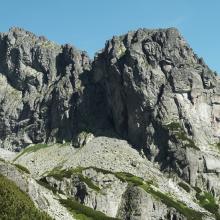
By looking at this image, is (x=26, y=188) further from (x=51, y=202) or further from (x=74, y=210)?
(x=74, y=210)

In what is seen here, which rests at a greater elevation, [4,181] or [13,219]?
[4,181]

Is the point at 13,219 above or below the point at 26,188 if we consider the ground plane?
below

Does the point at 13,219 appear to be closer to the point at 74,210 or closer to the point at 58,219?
the point at 58,219

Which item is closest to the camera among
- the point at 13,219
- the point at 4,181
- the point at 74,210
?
the point at 13,219

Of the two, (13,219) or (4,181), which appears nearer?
(13,219)

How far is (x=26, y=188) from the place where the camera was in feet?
475

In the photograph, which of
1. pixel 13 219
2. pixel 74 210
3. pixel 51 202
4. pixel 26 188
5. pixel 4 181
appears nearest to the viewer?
pixel 13 219

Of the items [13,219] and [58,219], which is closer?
[13,219]

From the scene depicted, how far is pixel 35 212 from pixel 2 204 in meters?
6.12

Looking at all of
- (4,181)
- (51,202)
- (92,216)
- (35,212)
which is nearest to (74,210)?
(92,216)

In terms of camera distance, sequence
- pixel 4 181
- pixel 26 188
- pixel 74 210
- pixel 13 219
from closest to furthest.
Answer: pixel 13 219, pixel 4 181, pixel 26 188, pixel 74 210

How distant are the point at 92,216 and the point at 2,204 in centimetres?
9096

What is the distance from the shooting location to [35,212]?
4355 inches

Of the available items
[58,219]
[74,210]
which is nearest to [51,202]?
[58,219]
